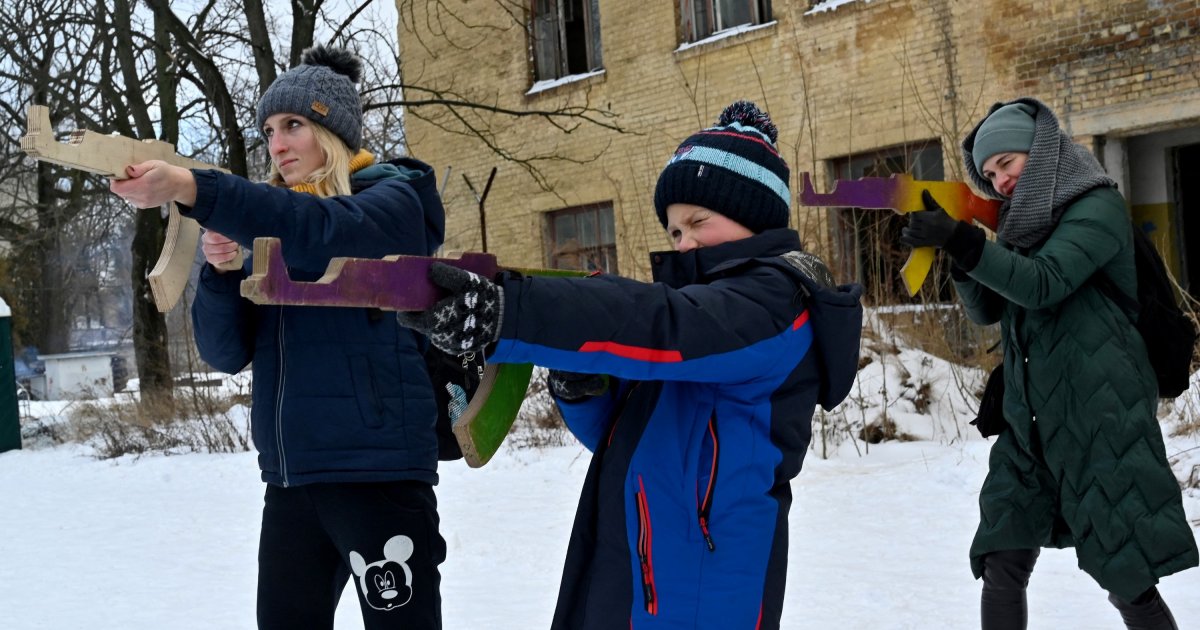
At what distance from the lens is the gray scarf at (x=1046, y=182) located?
274 cm

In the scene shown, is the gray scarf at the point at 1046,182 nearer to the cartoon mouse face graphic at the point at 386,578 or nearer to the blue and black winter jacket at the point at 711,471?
the blue and black winter jacket at the point at 711,471

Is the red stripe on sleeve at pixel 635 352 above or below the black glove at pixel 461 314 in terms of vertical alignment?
below

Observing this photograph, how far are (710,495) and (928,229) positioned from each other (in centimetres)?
113

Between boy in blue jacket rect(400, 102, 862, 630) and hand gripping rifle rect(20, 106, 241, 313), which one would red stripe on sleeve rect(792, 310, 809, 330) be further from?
hand gripping rifle rect(20, 106, 241, 313)

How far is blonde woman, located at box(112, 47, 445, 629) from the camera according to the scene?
2275 millimetres

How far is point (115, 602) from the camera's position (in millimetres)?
4727

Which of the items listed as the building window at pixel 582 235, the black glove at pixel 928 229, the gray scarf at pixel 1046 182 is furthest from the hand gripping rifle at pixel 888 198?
the building window at pixel 582 235

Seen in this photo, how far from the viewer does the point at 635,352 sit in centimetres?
131

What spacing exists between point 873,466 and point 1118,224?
13.1 feet

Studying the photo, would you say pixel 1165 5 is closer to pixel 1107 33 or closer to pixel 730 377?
pixel 1107 33

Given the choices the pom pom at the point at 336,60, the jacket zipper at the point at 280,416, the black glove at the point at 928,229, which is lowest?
the jacket zipper at the point at 280,416

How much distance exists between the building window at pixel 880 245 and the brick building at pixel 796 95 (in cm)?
4

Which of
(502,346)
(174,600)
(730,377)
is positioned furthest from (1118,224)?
(174,600)

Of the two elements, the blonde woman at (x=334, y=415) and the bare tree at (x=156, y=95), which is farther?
the bare tree at (x=156, y=95)
